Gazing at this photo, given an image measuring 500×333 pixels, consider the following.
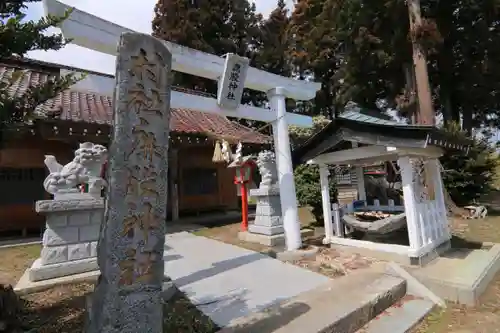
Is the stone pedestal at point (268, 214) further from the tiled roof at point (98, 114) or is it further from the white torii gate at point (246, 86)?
the tiled roof at point (98, 114)

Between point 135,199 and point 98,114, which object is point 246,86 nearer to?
point 135,199

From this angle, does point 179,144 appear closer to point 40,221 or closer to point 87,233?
point 40,221

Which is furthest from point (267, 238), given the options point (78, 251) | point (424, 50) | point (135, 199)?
point (424, 50)

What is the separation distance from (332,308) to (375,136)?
10.3ft

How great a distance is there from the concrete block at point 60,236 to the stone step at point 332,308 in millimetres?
3292

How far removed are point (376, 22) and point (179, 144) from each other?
10.1m

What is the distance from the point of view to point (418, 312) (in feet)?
12.6

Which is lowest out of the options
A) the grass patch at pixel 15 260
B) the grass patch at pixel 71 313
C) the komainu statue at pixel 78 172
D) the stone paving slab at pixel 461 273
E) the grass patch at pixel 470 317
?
the grass patch at pixel 470 317

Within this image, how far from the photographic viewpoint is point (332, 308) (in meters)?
3.41

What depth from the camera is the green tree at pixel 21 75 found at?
2.44 m

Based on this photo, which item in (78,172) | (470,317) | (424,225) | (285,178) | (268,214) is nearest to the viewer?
(470,317)

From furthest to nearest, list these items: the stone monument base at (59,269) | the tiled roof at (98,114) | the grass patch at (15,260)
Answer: the tiled roof at (98,114)
the grass patch at (15,260)
the stone monument base at (59,269)

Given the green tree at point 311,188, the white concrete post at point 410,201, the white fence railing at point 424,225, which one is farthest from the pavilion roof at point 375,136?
the green tree at point 311,188

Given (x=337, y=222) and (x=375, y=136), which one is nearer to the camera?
(x=375, y=136)
